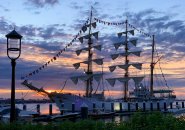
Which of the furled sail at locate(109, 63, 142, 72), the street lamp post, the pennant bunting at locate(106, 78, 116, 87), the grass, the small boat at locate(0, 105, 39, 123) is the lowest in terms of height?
the small boat at locate(0, 105, 39, 123)

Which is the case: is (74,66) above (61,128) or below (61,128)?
above

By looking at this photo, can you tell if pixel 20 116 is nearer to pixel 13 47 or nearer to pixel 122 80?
pixel 13 47

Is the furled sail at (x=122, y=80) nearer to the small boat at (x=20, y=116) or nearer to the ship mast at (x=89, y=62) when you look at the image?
the ship mast at (x=89, y=62)

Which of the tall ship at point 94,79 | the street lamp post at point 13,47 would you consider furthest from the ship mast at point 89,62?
the street lamp post at point 13,47

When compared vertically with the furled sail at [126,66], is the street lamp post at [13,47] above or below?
below

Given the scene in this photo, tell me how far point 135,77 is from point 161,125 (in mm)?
78373

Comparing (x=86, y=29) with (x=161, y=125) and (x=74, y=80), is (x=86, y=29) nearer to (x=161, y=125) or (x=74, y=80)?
(x=74, y=80)

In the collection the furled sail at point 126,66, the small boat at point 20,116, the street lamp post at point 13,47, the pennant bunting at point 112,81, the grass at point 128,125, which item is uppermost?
the furled sail at point 126,66

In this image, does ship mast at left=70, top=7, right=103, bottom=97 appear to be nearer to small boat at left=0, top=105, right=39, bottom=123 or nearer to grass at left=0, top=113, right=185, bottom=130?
small boat at left=0, top=105, right=39, bottom=123

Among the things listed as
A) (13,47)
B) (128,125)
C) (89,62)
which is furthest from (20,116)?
(89,62)

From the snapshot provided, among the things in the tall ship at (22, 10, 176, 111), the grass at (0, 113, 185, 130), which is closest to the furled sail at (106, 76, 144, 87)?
the tall ship at (22, 10, 176, 111)

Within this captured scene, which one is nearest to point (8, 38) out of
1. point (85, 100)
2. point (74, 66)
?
point (85, 100)

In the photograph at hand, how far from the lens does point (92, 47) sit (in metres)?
82.1

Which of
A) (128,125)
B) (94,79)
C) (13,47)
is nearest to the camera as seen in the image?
(128,125)
